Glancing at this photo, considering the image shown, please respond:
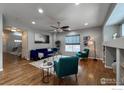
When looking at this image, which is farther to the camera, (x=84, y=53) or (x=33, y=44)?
(x=33, y=44)

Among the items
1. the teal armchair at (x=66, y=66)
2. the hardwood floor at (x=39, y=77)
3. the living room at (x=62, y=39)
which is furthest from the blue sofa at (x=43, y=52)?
the teal armchair at (x=66, y=66)

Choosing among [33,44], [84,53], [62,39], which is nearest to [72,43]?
[62,39]

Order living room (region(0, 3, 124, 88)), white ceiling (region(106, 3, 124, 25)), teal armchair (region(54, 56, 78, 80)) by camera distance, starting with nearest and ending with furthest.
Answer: white ceiling (region(106, 3, 124, 25)) < teal armchair (region(54, 56, 78, 80)) < living room (region(0, 3, 124, 88))

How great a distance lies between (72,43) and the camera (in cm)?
561

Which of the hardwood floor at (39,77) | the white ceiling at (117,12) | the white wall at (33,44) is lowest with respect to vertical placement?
the hardwood floor at (39,77)

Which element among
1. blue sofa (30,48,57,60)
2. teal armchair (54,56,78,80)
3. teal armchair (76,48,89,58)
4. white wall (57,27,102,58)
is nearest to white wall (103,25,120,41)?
white wall (57,27,102,58)

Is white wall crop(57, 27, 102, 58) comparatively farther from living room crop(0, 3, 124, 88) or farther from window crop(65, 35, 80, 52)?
window crop(65, 35, 80, 52)

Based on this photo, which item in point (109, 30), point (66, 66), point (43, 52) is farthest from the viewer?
point (43, 52)

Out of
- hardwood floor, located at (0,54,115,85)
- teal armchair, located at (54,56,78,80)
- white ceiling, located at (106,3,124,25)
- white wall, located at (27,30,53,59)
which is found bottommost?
hardwood floor, located at (0,54,115,85)

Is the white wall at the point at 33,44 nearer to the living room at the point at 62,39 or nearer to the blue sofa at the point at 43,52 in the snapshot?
the living room at the point at 62,39

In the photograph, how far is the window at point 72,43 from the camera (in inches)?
219

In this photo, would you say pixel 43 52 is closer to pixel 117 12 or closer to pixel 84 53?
pixel 84 53

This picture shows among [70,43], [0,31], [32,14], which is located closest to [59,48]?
[70,43]

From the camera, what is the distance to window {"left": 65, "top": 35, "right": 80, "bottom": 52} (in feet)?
18.3
